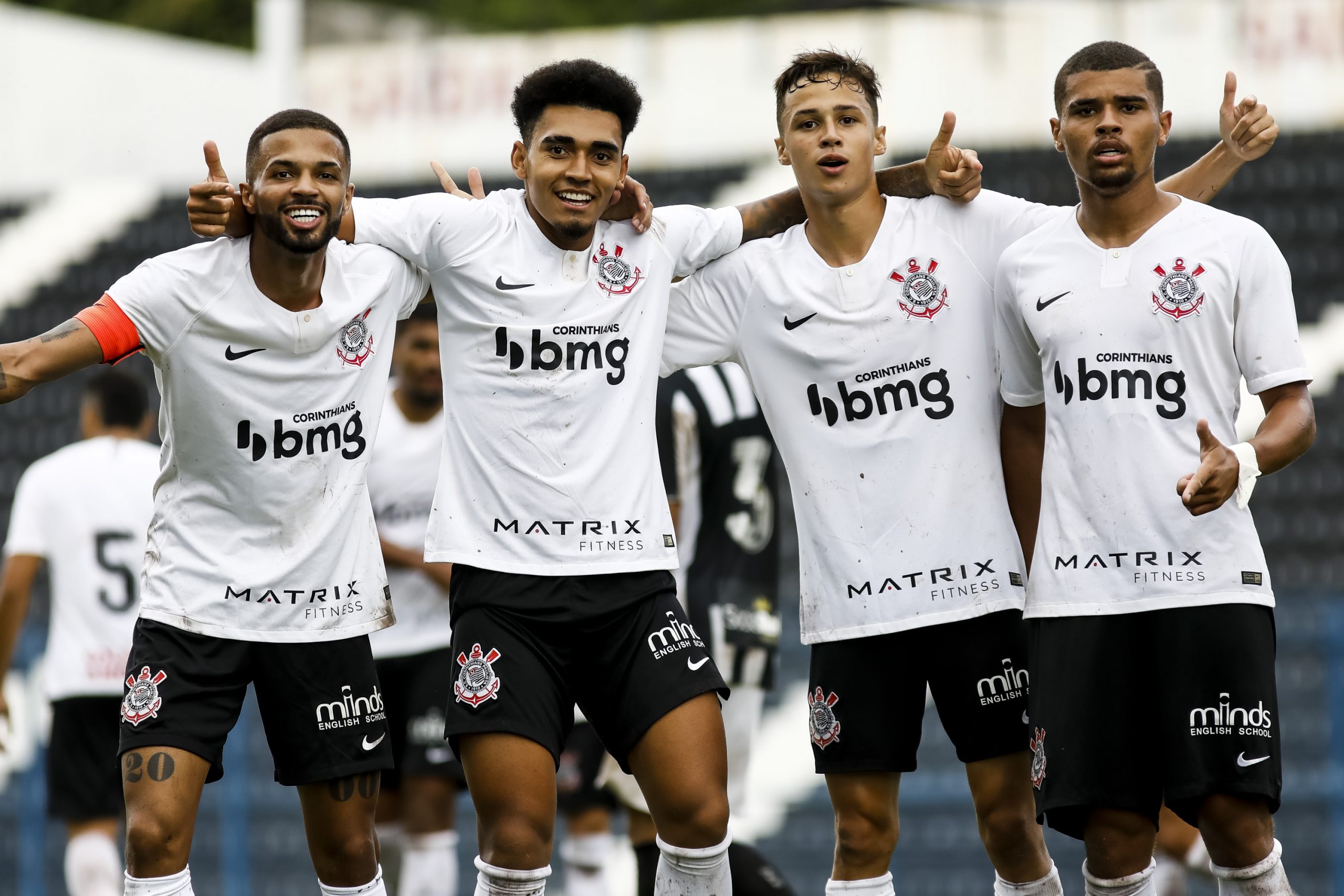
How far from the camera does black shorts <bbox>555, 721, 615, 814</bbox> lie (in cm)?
718

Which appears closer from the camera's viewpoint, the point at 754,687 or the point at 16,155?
the point at 754,687

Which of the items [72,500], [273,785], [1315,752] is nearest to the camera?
[72,500]

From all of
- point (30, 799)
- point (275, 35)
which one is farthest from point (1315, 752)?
point (275, 35)

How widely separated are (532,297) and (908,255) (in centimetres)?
111

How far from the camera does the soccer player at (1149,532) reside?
4598 mm

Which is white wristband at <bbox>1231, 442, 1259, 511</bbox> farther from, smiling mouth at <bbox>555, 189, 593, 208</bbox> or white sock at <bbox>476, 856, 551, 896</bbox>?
white sock at <bbox>476, 856, 551, 896</bbox>

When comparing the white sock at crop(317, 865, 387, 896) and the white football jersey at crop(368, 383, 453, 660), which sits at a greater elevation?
the white football jersey at crop(368, 383, 453, 660)

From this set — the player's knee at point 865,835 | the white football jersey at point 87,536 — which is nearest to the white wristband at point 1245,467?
the player's knee at point 865,835

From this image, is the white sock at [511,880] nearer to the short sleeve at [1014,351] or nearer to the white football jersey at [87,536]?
the short sleeve at [1014,351]

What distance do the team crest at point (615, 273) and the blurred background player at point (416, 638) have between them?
6.82 ft

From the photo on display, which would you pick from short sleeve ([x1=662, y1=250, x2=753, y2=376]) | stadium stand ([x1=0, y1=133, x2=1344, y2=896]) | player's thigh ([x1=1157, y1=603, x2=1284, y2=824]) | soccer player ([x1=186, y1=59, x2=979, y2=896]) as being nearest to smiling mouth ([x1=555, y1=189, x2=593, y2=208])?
soccer player ([x1=186, y1=59, x2=979, y2=896])

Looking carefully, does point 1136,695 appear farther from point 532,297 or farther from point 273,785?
point 273,785

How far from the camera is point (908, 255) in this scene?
16.8ft

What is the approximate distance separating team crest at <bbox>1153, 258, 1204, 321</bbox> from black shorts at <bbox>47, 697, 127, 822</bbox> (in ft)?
16.0
